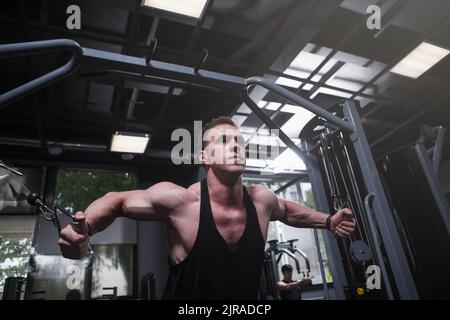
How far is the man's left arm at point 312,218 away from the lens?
1471mm

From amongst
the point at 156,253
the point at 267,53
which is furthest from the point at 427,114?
the point at 156,253

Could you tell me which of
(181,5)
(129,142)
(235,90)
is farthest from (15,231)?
(235,90)

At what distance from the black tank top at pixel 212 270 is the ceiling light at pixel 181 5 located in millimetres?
1911

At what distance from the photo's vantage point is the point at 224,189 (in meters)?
1.30

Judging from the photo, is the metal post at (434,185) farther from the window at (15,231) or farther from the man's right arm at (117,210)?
the window at (15,231)

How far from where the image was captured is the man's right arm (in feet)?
3.10

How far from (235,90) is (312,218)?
759 millimetres

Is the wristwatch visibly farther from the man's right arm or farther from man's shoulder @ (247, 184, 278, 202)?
the man's right arm

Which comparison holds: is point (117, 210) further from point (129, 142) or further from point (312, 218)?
point (129, 142)

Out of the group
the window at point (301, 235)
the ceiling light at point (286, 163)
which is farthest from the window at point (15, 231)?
the window at point (301, 235)

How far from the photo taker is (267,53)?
121 inches

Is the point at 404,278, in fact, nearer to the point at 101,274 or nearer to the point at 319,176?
the point at 319,176

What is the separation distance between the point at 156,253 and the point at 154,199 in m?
3.75
